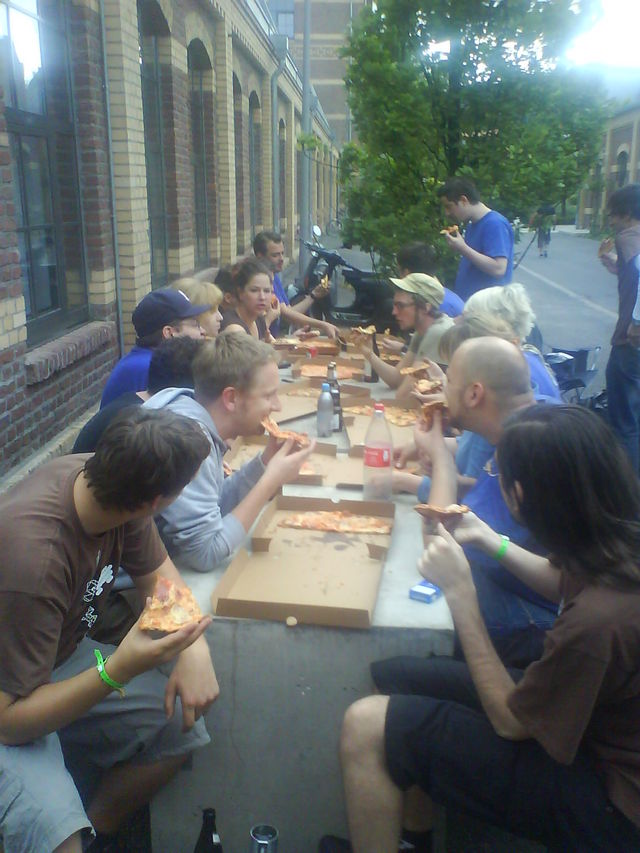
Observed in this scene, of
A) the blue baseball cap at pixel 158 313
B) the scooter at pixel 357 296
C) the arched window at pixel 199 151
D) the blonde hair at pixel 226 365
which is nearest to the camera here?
the blonde hair at pixel 226 365

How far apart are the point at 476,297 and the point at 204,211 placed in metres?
7.41

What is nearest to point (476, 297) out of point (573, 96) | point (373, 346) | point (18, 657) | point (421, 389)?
point (421, 389)

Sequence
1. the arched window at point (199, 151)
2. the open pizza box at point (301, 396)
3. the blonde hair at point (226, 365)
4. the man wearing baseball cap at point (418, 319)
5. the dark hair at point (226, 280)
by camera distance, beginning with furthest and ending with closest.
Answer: the arched window at point (199, 151)
the dark hair at point (226, 280)
the man wearing baseball cap at point (418, 319)
the open pizza box at point (301, 396)
the blonde hair at point (226, 365)

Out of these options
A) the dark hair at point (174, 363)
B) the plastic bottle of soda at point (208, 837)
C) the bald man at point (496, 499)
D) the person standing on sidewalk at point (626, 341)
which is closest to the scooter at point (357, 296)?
the person standing on sidewalk at point (626, 341)

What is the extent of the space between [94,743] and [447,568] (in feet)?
3.72

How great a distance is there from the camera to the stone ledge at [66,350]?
457 cm

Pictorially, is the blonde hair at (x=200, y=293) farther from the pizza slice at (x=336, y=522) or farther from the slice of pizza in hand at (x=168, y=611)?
the slice of pizza in hand at (x=168, y=611)

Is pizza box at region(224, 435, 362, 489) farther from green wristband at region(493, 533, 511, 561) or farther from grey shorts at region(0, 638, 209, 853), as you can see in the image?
grey shorts at region(0, 638, 209, 853)

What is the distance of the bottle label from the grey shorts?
1.18 metres

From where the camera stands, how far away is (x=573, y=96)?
7.45 metres

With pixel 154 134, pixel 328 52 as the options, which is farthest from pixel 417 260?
pixel 328 52

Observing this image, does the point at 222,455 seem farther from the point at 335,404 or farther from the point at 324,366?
the point at 324,366

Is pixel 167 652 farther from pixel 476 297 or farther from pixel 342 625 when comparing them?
pixel 476 297

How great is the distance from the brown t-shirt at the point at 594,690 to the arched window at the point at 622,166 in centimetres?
5364
